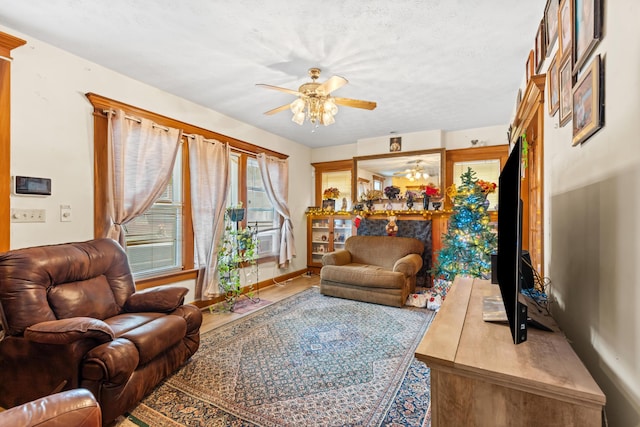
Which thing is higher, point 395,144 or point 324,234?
point 395,144

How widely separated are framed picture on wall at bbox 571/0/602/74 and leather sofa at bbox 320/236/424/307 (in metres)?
2.92

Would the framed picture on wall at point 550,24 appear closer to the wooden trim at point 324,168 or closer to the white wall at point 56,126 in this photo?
the white wall at point 56,126

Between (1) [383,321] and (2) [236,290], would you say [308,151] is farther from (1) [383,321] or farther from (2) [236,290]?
(1) [383,321]

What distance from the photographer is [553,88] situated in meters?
1.72

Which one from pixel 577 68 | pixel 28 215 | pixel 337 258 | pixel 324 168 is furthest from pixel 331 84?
pixel 324 168

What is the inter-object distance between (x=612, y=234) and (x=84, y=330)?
239 centimetres

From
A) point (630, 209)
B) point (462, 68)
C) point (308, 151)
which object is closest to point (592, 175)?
point (630, 209)

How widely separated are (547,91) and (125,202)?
3.61 metres

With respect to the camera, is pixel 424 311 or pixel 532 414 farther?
pixel 424 311

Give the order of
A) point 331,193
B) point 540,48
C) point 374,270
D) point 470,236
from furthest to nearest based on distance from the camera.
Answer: point 331,193 → point 374,270 → point 470,236 → point 540,48

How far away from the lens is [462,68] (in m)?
2.70

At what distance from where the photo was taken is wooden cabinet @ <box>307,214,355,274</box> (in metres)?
Result: 5.61

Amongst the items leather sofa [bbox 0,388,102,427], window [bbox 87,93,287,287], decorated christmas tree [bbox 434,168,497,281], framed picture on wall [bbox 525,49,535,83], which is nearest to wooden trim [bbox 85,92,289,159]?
window [bbox 87,93,287,287]

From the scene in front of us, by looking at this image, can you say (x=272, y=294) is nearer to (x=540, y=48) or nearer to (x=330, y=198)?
(x=330, y=198)
